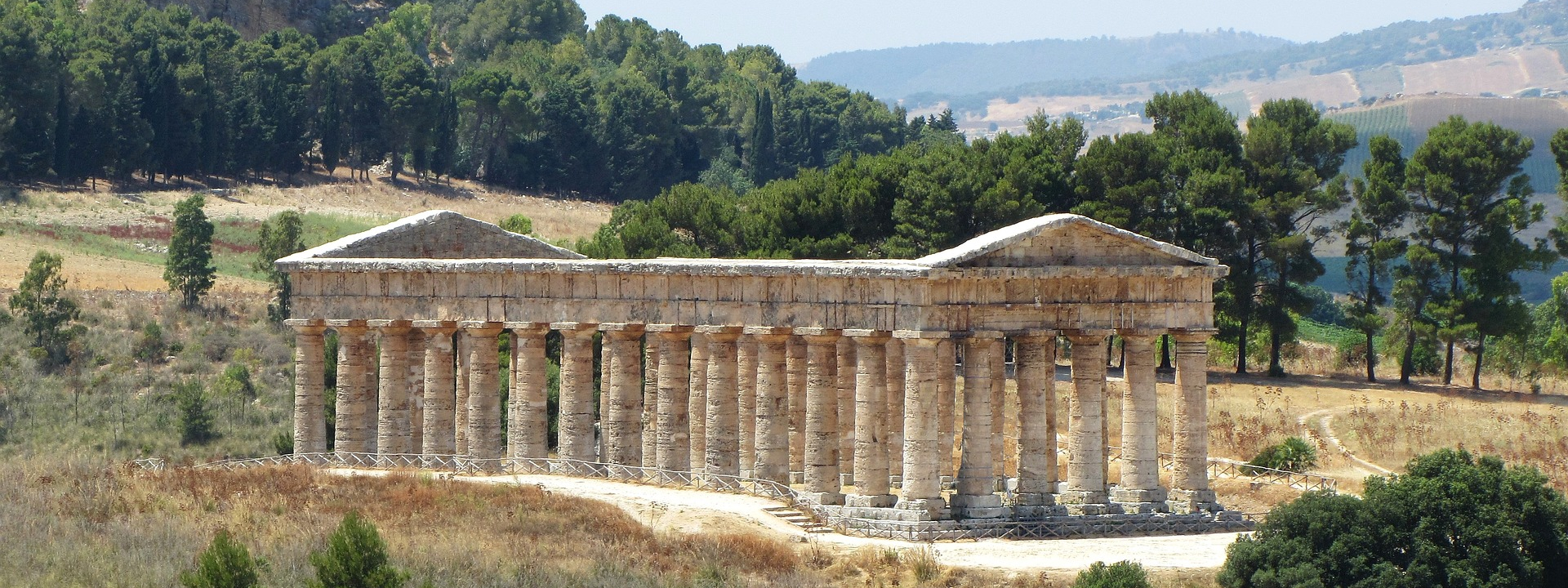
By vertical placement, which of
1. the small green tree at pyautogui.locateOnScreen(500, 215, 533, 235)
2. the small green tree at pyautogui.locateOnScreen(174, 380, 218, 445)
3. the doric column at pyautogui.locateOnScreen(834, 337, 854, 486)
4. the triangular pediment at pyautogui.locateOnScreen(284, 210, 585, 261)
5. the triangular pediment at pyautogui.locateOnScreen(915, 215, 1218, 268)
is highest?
the triangular pediment at pyautogui.locateOnScreen(915, 215, 1218, 268)

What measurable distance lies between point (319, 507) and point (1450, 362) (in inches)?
1760

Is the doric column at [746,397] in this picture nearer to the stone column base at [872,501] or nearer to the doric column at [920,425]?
the stone column base at [872,501]

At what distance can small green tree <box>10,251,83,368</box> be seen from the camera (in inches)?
3098

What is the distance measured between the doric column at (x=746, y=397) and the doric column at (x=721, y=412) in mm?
→ 242

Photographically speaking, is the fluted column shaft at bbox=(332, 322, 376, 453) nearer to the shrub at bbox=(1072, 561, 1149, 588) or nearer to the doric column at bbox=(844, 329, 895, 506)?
the doric column at bbox=(844, 329, 895, 506)

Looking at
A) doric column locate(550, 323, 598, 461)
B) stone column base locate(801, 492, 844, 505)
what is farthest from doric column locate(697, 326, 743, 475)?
doric column locate(550, 323, 598, 461)

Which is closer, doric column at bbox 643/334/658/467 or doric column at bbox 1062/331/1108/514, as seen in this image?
doric column at bbox 1062/331/1108/514

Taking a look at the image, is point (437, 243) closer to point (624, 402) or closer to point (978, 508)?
point (624, 402)

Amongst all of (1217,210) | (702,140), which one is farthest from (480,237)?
(702,140)

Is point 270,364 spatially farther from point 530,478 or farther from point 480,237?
point 530,478

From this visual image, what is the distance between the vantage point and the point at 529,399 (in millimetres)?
51031

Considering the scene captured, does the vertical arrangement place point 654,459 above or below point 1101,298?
below

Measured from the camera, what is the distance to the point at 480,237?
55.5 meters

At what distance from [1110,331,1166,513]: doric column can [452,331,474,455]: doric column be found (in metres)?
17.3
